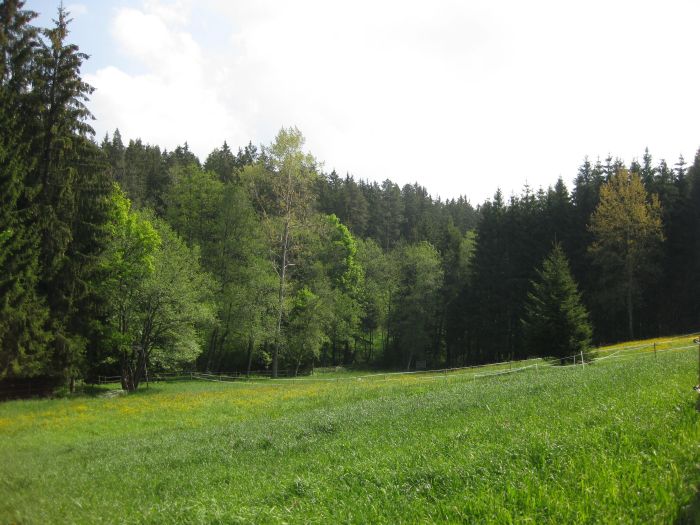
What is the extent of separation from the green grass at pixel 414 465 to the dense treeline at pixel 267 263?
50.9 feet

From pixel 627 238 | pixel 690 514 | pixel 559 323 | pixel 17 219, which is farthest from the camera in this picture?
pixel 627 238

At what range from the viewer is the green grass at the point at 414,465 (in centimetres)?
537

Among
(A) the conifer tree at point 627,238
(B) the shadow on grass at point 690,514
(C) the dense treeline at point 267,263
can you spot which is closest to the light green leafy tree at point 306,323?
(C) the dense treeline at point 267,263

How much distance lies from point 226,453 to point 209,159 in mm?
78159

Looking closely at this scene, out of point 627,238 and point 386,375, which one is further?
point 627,238

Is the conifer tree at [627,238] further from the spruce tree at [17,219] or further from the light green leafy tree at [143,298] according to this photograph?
the spruce tree at [17,219]

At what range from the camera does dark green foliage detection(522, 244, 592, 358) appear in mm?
29719

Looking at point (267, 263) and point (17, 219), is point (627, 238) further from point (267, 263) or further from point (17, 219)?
point (17, 219)

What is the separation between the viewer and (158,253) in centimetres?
3884

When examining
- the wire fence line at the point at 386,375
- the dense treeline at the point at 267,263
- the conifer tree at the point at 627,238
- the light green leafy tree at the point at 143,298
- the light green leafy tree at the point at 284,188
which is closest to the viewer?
the dense treeline at the point at 267,263

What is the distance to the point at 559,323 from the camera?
30.2 meters

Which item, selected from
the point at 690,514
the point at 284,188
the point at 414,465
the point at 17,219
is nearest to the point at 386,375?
the point at 284,188

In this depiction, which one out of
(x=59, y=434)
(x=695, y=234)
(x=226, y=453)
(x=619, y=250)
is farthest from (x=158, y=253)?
(x=695, y=234)

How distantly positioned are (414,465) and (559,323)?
25.5 metres
